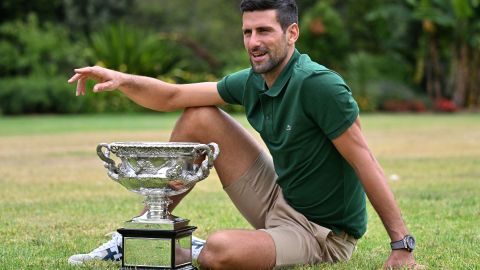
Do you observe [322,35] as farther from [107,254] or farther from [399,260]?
[399,260]

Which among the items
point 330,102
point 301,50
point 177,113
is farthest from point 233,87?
point 301,50

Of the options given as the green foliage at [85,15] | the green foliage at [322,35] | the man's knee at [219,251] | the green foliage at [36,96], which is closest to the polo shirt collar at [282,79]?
the man's knee at [219,251]

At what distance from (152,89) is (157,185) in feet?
3.21

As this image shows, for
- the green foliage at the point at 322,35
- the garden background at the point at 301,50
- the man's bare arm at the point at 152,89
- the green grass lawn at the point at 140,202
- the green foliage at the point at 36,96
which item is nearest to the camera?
the man's bare arm at the point at 152,89

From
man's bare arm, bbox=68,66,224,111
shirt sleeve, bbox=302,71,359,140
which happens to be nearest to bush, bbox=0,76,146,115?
man's bare arm, bbox=68,66,224,111

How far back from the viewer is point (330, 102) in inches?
173

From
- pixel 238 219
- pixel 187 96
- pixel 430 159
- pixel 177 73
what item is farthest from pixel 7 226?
pixel 177 73

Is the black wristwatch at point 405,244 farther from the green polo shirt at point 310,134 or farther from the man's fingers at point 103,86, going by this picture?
the man's fingers at point 103,86

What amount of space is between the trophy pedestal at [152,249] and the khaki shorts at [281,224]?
50cm

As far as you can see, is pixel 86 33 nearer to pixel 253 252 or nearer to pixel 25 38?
pixel 25 38

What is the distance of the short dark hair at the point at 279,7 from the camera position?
14.7ft

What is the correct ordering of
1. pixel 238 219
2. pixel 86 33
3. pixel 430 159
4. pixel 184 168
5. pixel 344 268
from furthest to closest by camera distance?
pixel 86 33, pixel 430 159, pixel 238 219, pixel 344 268, pixel 184 168

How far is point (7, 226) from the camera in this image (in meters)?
6.47

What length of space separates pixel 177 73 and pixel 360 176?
2433 centimetres
